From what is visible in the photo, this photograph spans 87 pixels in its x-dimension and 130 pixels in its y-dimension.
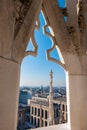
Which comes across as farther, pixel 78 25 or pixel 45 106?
pixel 45 106

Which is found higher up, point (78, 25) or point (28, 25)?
point (78, 25)

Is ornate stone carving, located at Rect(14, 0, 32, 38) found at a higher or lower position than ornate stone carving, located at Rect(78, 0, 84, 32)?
lower

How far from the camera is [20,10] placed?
1.11 meters

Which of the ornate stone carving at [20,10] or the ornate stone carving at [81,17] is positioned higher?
the ornate stone carving at [81,17]

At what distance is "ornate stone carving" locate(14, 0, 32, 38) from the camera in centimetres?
106

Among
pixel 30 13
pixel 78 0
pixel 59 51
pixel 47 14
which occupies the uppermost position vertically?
pixel 78 0

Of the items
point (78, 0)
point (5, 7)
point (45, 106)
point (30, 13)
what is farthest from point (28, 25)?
point (45, 106)

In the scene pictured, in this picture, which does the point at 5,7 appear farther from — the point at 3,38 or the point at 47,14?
the point at 47,14

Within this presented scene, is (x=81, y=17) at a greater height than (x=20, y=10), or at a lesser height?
greater

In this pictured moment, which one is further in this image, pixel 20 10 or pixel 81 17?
pixel 81 17

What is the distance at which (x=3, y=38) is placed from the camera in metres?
0.92

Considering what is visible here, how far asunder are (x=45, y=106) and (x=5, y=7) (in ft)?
6.02

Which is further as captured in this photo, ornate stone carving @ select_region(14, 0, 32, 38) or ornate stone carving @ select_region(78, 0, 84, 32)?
ornate stone carving @ select_region(78, 0, 84, 32)

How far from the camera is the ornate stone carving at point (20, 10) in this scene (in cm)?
106
